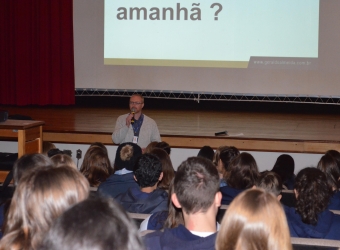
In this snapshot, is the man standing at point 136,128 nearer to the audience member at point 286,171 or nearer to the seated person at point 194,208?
the audience member at point 286,171

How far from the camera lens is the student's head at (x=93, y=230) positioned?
78cm

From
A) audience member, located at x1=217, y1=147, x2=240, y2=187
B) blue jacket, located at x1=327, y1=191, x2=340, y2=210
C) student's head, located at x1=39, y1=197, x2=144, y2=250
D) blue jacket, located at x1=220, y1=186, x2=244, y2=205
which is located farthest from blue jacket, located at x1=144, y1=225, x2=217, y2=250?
audience member, located at x1=217, y1=147, x2=240, y2=187

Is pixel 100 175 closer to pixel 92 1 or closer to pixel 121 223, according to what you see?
pixel 121 223

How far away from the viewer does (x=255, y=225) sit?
122cm

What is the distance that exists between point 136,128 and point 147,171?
8.11 feet

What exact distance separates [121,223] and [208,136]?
4798 mm

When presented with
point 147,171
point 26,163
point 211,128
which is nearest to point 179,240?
point 26,163

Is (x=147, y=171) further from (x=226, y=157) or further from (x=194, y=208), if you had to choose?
(x=226, y=157)

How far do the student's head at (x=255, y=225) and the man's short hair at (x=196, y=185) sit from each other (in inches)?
16.1

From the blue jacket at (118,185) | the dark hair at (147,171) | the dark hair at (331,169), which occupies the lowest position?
the blue jacket at (118,185)

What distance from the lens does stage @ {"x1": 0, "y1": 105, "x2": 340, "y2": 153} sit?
5527 millimetres

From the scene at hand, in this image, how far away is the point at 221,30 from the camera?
23.3ft

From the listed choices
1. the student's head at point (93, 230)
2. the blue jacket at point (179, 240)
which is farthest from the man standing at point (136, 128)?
the student's head at point (93, 230)

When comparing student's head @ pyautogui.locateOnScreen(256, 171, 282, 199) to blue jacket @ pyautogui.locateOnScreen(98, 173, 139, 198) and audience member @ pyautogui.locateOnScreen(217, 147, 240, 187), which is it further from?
audience member @ pyautogui.locateOnScreen(217, 147, 240, 187)
